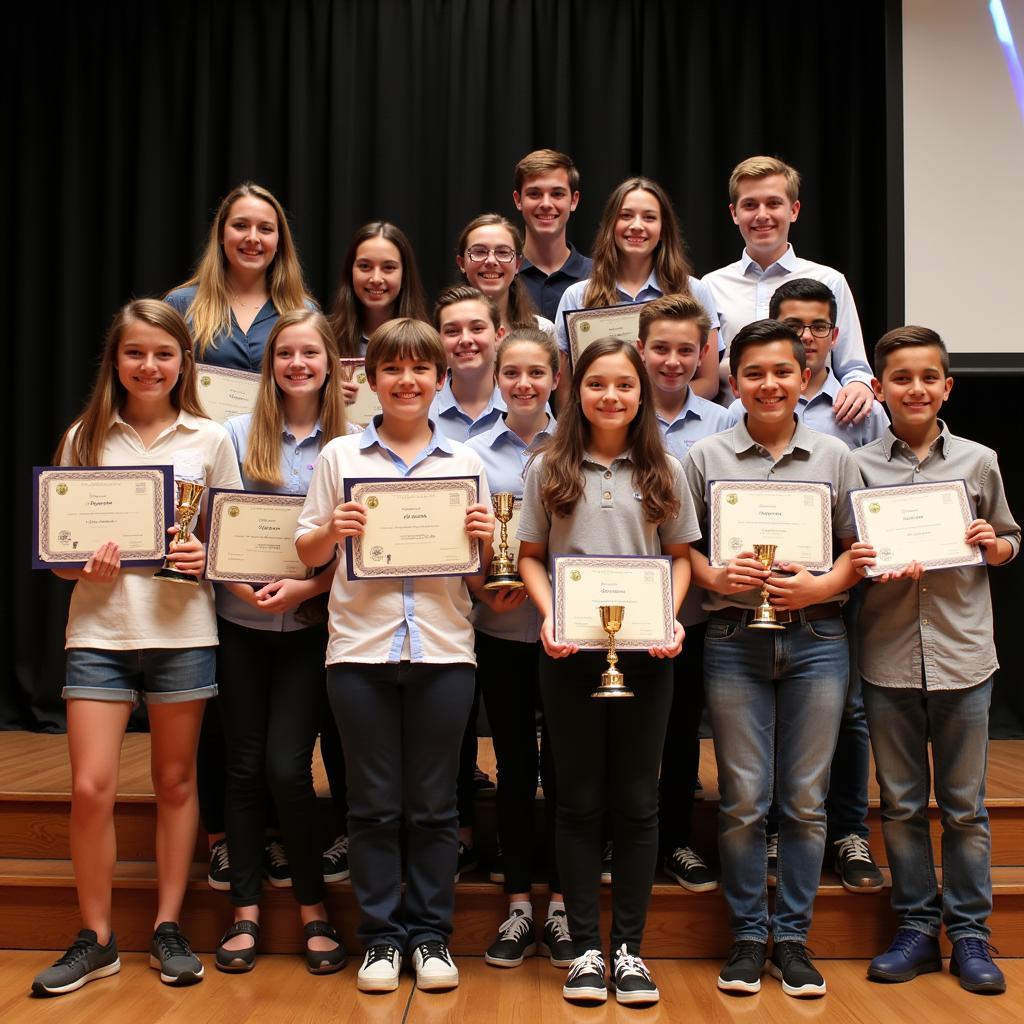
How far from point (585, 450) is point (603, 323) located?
0.74 metres

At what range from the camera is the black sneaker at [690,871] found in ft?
10.7

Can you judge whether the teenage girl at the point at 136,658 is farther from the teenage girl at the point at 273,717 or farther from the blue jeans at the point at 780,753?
the blue jeans at the point at 780,753

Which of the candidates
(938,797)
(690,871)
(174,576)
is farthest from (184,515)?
(938,797)

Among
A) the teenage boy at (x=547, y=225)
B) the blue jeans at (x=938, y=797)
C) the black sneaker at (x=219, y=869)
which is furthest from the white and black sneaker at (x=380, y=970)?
the teenage boy at (x=547, y=225)

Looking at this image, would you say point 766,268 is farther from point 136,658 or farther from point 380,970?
point 380,970

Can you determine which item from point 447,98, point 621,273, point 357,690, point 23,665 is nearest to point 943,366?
point 621,273

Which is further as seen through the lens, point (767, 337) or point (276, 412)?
point (276, 412)

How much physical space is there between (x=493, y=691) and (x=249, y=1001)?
3.62 feet

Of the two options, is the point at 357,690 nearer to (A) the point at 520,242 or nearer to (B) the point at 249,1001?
(B) the point at 249,1001

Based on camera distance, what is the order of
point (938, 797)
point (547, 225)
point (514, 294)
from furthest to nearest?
point (547, 225), point (514, 294), point (938, 797)

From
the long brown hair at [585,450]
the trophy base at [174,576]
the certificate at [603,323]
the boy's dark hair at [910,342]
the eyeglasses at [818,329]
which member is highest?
the certificate at [603,323]

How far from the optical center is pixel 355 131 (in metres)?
6.07

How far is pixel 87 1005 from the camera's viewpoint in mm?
2869

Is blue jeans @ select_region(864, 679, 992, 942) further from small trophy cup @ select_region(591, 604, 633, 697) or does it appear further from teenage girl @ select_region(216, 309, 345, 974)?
teenage girl @ select_region(216, 309, 345, 974)
